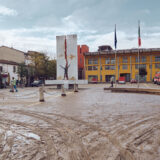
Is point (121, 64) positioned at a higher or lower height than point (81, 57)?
lower

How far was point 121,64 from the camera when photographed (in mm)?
49625

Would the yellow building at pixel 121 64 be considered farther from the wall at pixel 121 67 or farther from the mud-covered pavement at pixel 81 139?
the mud-covered pavement at pixel 81 139

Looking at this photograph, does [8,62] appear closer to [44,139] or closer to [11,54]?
[11,54]

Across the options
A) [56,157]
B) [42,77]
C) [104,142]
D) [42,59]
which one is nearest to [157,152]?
[104,142]

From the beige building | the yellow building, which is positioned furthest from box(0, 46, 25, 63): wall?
the yellow building

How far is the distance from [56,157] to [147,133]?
2.41m

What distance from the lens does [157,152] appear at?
3145 millimetres

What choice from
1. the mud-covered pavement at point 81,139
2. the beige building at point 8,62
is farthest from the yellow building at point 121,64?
the mud-covered pavement at point 81,139

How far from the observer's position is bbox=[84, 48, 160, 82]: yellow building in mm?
46906

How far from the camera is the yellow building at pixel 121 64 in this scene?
4691 centimetres

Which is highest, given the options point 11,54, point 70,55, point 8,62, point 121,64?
point 11,54

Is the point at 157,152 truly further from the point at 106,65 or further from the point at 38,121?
the point at 106,65

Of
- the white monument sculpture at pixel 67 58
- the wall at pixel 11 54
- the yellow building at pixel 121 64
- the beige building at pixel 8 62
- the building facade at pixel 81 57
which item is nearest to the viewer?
the white monument sculpture at pixel 67 58

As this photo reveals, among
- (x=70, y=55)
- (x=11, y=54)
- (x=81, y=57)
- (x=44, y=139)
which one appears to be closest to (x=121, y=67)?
(x=81, y=57)
